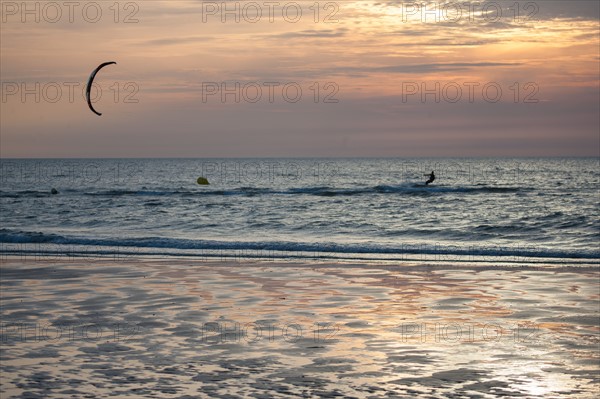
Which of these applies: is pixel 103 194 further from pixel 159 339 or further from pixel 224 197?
pixel 159 339

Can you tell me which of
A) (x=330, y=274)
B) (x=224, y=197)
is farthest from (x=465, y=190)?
(x=330, y=274)

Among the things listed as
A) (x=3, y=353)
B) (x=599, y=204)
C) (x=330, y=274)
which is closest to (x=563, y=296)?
(x=330, y=274)

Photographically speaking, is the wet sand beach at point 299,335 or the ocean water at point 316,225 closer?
the wet sand beach at point 299,335

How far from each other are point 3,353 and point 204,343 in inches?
92.0

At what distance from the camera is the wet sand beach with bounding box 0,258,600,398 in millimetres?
7570

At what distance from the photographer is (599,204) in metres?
47.2

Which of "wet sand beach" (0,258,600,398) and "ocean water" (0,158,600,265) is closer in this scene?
"wet sand beach" (0,258,600,398)

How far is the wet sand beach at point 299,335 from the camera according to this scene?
757cm

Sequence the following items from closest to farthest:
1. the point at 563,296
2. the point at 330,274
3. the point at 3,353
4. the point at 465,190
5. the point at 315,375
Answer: the point at 315,375, the point at 3,353, the point at 563,296, the point at 330,274, the point at 465,190

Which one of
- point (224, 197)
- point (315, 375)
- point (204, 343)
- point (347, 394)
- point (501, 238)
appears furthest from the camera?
point (224, 197)

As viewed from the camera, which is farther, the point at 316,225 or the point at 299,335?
the point at 316,225

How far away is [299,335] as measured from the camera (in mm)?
9805

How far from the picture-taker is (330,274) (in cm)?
1628

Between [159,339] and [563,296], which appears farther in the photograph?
[563,296]
